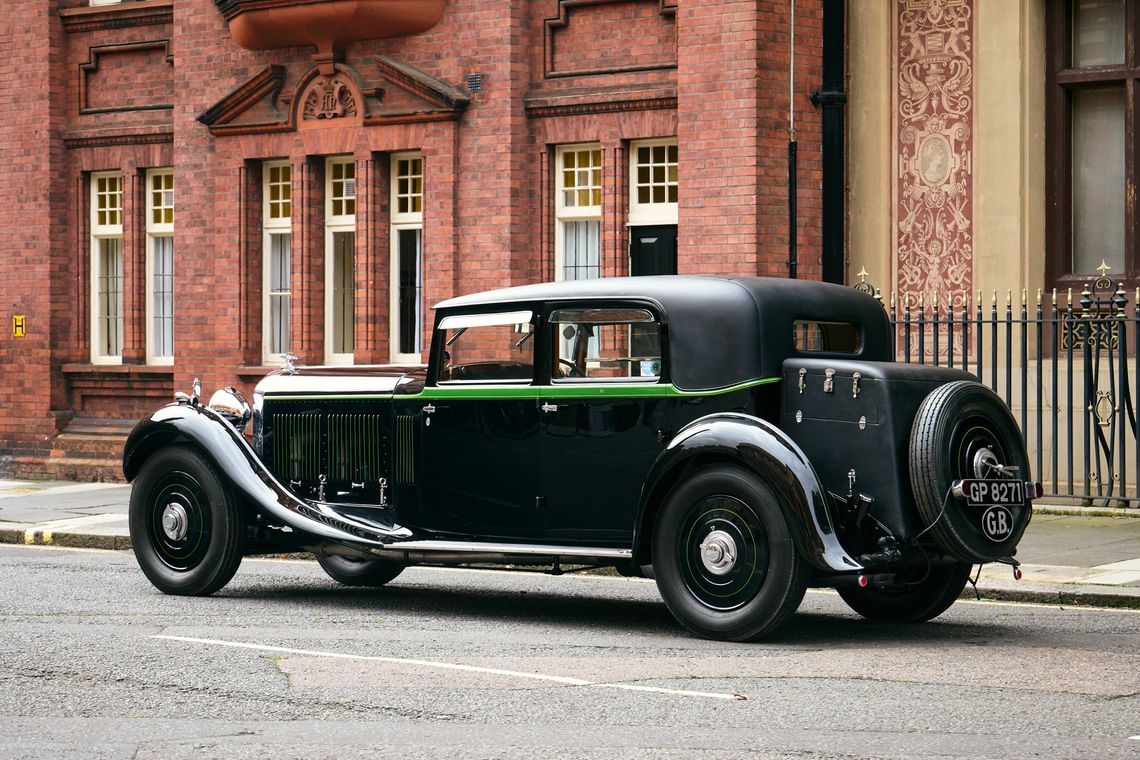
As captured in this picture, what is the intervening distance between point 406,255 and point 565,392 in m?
9.91

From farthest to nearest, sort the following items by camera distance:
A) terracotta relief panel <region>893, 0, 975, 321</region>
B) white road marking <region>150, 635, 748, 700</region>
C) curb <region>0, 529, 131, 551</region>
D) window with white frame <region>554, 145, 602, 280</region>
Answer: window with white frame <region>554, 145, 602, 280</region>
terracotta relief panel <region>893, 0, 975, 321</region>
curb <region>0, 529, 131, 551</region>
white road marking <region>150, 635, 748, 700</region>

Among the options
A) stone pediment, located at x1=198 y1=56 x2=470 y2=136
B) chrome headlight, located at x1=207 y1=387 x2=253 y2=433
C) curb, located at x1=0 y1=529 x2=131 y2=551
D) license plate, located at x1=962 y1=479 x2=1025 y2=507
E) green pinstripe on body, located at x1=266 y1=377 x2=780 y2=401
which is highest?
stone pediment, located at x1=198 y1=56 x2=470 y2=136

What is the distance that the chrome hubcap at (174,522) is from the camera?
10570mm

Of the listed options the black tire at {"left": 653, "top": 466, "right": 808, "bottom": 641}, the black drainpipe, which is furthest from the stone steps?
the black tire at {"left": 653, "top": 466, "right": 808, "bottom": 641}

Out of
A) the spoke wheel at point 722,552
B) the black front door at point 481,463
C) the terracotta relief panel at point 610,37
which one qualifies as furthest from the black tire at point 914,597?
the terracotta relief panel at point 610,37

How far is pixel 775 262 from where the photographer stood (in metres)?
16.4

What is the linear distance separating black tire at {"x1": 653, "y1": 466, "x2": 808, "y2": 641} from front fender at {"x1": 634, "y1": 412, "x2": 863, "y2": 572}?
0.08 metres

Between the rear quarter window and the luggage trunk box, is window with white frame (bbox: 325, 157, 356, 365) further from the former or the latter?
the luggage trunk box

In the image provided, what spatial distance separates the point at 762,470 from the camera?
8383 millimetres

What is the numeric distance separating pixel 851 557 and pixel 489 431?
7.43 ft

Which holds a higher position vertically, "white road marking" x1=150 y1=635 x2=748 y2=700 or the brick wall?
the brick wall

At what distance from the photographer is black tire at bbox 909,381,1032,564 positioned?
830 cm

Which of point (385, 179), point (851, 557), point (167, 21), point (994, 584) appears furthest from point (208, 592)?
point (167, 21)

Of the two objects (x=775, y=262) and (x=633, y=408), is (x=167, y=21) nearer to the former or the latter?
(x=775, y=262)
